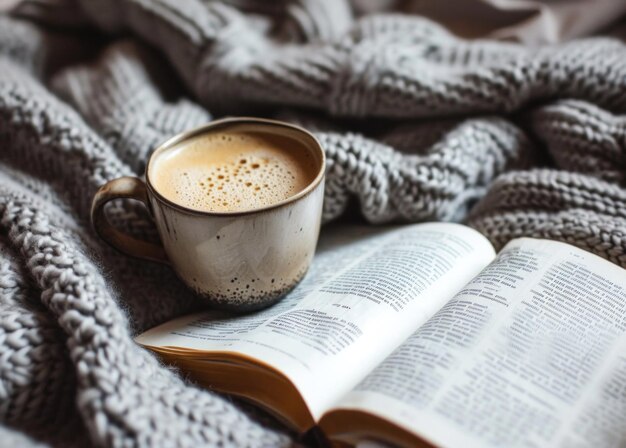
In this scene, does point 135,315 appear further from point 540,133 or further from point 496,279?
point 540,133

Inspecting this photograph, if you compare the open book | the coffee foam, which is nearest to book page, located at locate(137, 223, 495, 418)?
the open book

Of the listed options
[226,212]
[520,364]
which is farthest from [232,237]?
[520,364]

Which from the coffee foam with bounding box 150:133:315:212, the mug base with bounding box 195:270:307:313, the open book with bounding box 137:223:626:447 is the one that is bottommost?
the mug base with bounding box 195:270:307:313

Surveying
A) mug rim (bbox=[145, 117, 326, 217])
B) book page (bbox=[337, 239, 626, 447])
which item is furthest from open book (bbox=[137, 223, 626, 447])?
mug rim (bbox=[145, 117, 326, 217])

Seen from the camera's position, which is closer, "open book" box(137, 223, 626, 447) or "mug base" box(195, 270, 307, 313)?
"open book" box(137, 223, 626, 447)

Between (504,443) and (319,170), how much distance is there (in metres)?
0.27

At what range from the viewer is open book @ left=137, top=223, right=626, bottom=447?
1.48 ft

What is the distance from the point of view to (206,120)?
0.77 meters

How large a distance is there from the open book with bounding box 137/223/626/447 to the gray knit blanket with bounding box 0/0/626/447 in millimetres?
37

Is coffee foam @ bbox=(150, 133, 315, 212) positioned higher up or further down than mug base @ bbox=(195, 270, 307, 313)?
higher up

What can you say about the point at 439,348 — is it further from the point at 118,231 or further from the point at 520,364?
the point at 118,231

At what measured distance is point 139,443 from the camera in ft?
1.38

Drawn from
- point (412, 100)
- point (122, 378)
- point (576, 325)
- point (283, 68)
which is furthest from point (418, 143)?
point (122, 378)

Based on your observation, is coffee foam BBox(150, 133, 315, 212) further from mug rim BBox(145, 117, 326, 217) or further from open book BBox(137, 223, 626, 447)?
open book BBox(137, 223, 626, 447)
